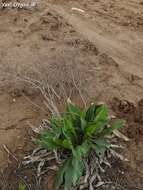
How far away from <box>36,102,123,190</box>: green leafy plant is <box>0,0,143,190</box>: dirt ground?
8.1 inches

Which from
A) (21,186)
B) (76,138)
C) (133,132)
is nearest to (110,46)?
(133,132)

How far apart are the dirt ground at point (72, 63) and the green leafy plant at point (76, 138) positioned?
0.67ft

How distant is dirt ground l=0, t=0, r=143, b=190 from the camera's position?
3.00 meters

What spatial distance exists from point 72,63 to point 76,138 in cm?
115

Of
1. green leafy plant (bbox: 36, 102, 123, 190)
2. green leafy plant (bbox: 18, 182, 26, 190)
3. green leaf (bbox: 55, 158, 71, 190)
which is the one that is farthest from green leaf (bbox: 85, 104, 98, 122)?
green leafy plant (bbox: 18, 182, 26, 190)

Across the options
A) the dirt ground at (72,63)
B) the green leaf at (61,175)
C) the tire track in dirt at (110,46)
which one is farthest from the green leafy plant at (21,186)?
the tire track in dirt at (110,46)

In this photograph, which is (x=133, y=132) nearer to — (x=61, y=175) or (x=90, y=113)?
(x=90, y=113)

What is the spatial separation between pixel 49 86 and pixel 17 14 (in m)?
1.49

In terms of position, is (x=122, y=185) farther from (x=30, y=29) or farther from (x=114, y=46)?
(x=30, y=29)

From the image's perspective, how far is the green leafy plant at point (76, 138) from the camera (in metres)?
2.63

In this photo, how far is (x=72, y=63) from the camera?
3730 millimetres

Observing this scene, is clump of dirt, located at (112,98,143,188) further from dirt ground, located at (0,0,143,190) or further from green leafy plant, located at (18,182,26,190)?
green leafy plant, located at (18,182,26,190)

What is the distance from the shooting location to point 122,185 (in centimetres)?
270

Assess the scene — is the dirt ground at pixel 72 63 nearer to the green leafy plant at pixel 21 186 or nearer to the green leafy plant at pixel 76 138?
the green leafy plant at pixel 21 186
